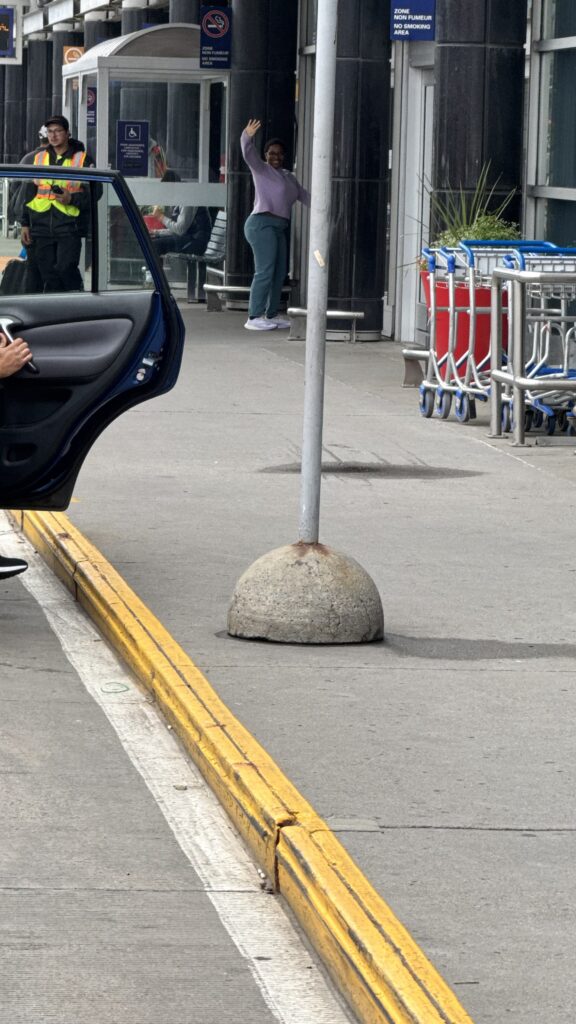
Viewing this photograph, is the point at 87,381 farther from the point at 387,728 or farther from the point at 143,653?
the point at 387,728

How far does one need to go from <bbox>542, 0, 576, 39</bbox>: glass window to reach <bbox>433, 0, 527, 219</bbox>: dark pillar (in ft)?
1.00

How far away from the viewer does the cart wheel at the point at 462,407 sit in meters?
13.7

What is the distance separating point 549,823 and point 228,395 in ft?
33.6

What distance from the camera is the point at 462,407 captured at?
45.1 ft

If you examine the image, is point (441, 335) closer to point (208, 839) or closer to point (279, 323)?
point (279, 323)

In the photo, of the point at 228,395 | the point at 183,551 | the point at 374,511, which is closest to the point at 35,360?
the point at 183,551

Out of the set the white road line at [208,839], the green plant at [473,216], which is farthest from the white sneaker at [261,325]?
the white road line at [208,839]

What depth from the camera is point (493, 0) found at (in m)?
16.3

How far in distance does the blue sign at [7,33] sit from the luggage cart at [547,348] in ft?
80.9

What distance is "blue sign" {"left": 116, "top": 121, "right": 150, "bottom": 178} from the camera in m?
23.4

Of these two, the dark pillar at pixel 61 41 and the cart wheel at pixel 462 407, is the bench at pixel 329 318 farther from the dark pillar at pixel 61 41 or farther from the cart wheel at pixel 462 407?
the dark pillar at pixel 61 41

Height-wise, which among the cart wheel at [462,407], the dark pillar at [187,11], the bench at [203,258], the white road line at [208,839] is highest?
the dark pillar at [187,11]

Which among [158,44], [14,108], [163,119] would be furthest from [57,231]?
[14,108]

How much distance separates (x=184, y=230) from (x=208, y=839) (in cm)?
2000
